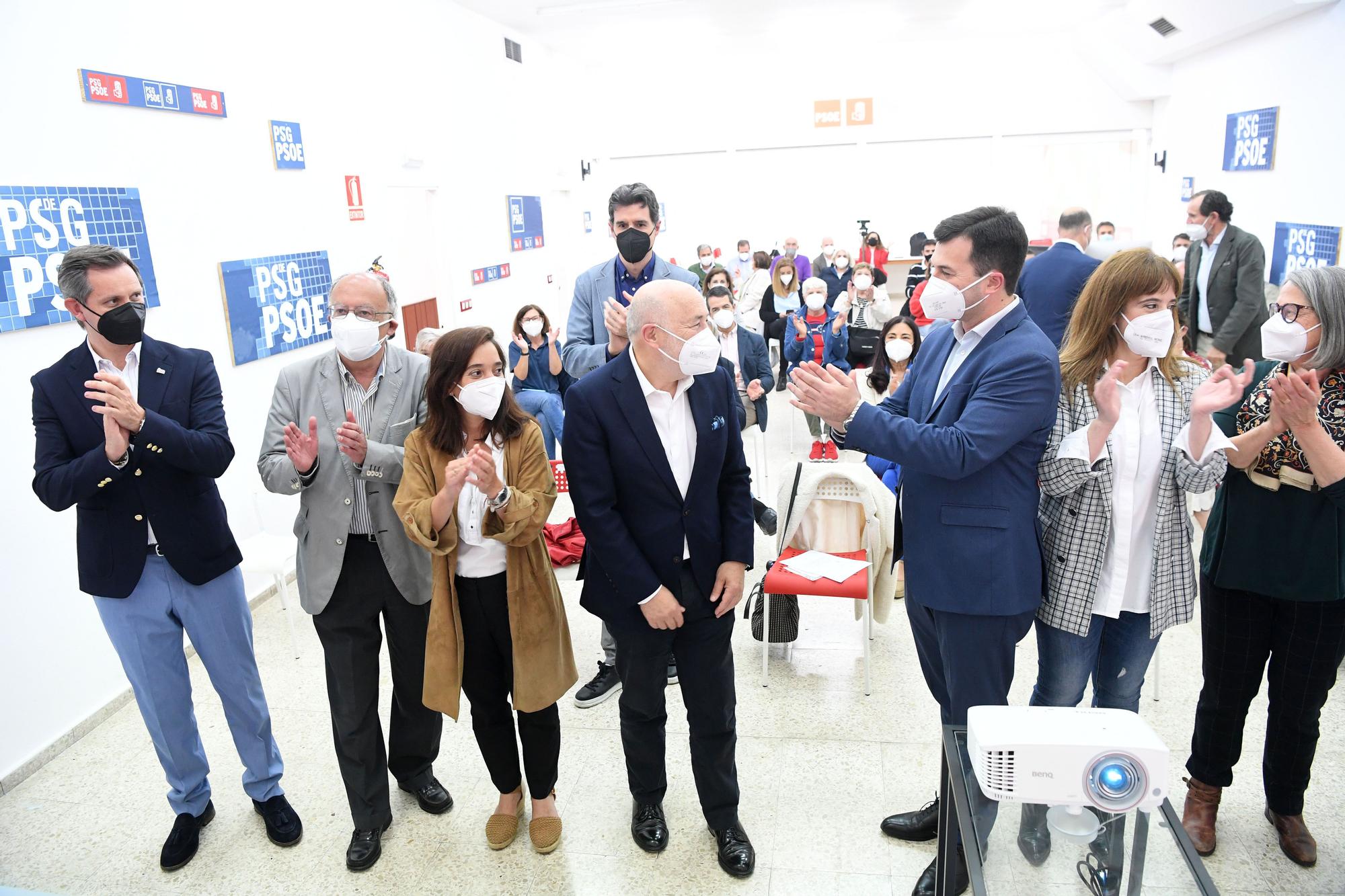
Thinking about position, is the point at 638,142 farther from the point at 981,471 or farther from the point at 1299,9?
the point at 981,471

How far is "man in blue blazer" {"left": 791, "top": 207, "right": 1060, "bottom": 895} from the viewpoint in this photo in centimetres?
214

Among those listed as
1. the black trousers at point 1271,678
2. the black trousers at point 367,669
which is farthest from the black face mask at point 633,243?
the black trousers at point 1271,678

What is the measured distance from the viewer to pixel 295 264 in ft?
17.8

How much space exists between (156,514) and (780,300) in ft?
24.5

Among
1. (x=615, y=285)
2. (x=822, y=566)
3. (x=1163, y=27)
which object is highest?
(x=1163, y=27)

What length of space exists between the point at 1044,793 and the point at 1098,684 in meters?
1.12

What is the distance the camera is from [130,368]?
106 inches

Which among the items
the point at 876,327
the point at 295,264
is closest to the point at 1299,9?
the point at 876,327

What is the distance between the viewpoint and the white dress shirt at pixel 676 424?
98.0 inches

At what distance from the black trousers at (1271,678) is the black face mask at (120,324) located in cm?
320

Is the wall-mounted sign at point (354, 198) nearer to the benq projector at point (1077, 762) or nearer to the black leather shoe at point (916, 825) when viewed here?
the black leather shoe at point (916, 825)

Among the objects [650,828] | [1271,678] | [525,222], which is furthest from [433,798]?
[525,222]

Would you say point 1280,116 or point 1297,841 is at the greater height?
point 1280,116

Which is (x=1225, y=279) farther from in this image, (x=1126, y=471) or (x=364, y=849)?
(x=364, y=849)
